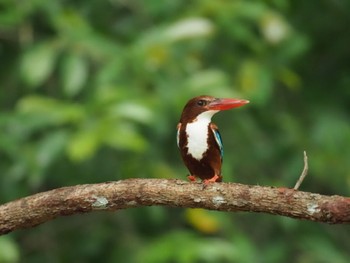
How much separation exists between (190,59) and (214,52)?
2.43 feet

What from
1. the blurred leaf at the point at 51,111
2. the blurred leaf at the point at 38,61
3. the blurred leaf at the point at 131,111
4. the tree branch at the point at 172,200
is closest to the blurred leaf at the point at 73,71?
the blurred leaf at the point at 38,61

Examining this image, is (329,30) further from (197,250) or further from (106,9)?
(197,250)

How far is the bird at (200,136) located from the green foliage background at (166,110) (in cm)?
281

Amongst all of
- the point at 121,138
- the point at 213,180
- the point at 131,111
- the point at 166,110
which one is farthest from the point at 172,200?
the point at 166,110

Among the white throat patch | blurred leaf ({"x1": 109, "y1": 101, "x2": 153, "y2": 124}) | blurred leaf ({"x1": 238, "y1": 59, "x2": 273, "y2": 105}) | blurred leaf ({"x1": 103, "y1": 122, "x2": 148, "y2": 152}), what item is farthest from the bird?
blurred leaf ({"x1": 238, "y1": 59, "x2": 273, "y2": 105})

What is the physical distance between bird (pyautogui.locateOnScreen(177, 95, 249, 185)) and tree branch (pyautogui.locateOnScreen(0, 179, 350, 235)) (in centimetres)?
6

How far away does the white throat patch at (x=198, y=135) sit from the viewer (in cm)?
301

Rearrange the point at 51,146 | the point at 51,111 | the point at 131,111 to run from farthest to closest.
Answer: the point at 51,146 < the point at 51,111 < the point at 131,111

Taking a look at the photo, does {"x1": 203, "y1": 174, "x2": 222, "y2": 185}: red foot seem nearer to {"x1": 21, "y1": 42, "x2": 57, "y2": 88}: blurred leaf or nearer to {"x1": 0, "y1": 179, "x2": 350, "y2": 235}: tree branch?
{"x1": 0, "y1": 179, "x2": 350, "y2": 235}: tree branch

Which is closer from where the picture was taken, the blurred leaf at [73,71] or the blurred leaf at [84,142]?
the blurred leaf at [84,142]

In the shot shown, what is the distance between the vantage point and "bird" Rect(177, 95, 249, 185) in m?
3.00

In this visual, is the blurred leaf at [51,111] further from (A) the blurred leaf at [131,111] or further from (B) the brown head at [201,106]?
(B) the brown head at [201,106]

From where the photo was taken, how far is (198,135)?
3018 millimetres

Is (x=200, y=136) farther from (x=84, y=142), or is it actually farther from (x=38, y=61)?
(x=38, y=61)
